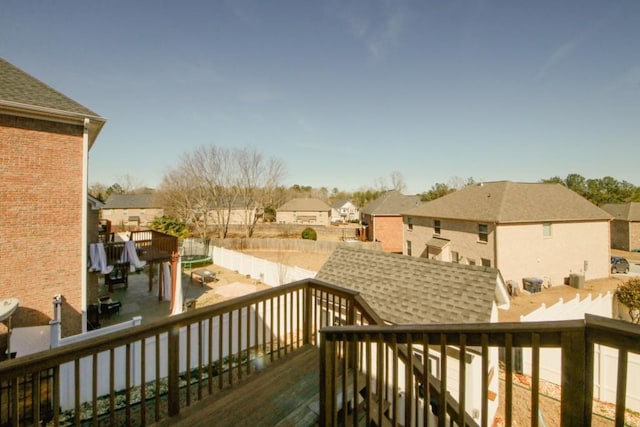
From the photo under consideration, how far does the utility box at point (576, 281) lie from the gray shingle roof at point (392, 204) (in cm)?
1433

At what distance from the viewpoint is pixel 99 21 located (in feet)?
27.9

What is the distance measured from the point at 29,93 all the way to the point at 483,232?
21.0m

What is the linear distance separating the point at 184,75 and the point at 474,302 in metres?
14.3

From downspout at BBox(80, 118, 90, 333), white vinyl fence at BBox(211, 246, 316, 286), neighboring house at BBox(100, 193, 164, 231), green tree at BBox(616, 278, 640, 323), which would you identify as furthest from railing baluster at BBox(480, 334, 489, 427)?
neighboring house at BBox(100, 193, 164, 231)

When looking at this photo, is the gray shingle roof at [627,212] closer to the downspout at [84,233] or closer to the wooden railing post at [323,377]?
the wooden railing post at [323,377]

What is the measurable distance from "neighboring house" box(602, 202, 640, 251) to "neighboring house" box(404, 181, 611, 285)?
694 inches

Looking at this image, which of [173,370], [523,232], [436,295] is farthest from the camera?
[523,232]

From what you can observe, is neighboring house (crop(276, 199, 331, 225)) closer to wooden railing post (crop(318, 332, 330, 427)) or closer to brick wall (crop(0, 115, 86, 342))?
brick wall (crop(0, 115, 86, 342))

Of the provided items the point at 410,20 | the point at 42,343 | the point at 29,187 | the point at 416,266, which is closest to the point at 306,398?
the point at 416,266

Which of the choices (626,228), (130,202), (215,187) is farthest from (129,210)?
(626,228)

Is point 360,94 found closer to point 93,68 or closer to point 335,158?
point 93,68

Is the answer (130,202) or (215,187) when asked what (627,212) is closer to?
(215,187)

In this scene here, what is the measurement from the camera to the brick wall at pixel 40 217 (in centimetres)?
740

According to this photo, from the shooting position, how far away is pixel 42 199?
7.83m
